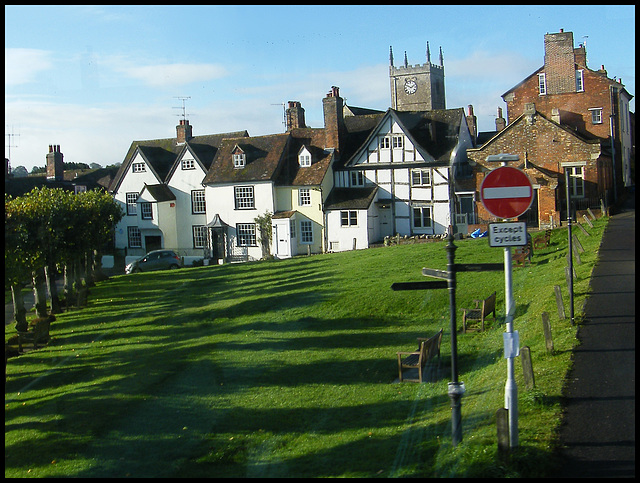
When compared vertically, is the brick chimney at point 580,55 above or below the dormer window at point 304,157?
above

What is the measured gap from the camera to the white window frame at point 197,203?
1123 inches

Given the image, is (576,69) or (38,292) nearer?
(38,292)

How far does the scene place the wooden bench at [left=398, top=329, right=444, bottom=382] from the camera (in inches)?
422

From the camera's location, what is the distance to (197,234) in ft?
95.3

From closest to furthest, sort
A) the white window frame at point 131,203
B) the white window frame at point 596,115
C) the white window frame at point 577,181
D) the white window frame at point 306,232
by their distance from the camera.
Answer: the white window frame at point 131,203 < the white window frame at point 577,181 < the white window frame at point 596,115 < the white window frame at point 306,232

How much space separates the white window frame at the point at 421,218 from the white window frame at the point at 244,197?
323 inches

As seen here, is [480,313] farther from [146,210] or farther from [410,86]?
[410,86]

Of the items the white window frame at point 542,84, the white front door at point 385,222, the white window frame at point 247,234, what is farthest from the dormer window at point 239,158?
the white window frame at point 542,84

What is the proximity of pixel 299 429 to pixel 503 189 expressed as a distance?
495 centimetres

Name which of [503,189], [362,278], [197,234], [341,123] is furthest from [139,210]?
[503,189]

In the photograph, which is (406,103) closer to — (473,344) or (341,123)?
(341,123)

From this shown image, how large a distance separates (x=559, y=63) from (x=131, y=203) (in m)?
21.7

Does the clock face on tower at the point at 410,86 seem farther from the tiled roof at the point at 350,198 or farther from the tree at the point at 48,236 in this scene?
the tree at the point at 48,236

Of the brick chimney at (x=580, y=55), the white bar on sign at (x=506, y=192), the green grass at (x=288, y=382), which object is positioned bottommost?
the green grass at (x=288, y=382)
